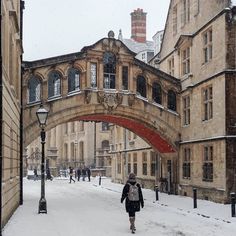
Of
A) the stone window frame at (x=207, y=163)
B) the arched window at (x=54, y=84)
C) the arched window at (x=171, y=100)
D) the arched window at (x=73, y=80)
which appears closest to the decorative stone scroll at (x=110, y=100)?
the arched window at (x=73, y=80)

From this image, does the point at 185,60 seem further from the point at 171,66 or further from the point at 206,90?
the point at 206,90

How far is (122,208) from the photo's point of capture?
21672 millimetres

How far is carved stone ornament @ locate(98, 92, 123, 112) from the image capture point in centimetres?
2745

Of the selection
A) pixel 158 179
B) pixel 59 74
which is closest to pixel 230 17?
pixel 59 74

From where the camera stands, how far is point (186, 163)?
2770 centimetres

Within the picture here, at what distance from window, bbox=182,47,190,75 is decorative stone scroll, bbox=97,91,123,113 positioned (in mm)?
3935

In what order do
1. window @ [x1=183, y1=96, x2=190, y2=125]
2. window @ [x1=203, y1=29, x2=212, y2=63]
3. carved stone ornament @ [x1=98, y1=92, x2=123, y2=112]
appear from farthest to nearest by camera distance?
window @ [x1=183, y1=96, x2=190, y2=125], carved stone ornament @ [x1=98, y1=92, x2=123, y2=112], window @ [x1=203, y1=29, x2=212, y2=63]

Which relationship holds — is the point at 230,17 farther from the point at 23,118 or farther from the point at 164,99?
the point at 23,118

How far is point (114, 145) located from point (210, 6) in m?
23.4

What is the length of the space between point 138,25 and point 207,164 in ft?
151

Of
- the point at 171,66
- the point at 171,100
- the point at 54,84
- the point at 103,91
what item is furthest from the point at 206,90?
the point at 54,84

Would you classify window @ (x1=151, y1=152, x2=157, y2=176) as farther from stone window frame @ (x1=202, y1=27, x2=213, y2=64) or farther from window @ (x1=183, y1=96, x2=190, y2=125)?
stone window frame @ (x1=202, y1=27, x2=213, y2=64)

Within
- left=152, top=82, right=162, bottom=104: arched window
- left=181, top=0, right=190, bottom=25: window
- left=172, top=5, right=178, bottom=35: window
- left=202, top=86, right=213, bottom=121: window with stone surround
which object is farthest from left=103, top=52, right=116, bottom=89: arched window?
left=202, top=86, right=213, bottom=121: window with stone surround

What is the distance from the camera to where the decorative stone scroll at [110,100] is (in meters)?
27.5
